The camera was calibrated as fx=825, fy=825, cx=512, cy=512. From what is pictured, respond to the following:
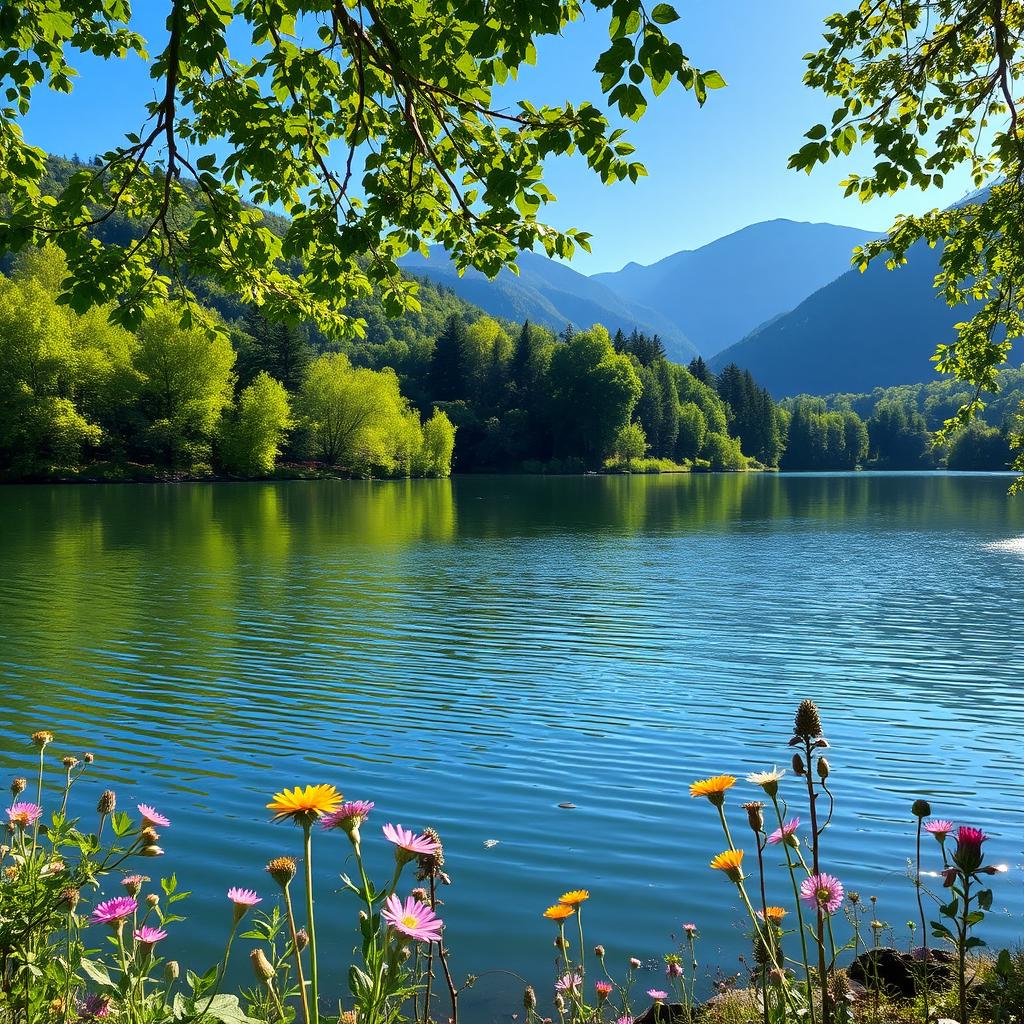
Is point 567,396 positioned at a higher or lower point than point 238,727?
higher

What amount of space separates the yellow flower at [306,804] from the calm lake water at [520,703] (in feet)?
11.8

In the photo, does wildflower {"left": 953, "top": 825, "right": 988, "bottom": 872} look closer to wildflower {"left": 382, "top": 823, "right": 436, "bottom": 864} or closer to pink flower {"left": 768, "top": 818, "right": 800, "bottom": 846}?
pink flower {"left": 768, "top": 818, "right": 800, "bottom": 846}

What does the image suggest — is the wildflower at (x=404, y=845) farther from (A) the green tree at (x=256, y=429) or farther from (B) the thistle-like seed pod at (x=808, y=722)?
(A) the green tree at (x=256, y=429)

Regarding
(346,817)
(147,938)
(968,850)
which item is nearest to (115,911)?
(147,938)

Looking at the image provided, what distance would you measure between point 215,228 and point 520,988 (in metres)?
6.28

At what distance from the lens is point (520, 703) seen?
479 inches

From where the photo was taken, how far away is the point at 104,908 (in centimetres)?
261

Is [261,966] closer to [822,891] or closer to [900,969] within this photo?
[822,891]

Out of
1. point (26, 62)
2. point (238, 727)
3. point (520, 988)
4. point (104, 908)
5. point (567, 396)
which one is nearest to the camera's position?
point (104, 908)

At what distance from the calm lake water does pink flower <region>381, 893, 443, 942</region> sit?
11.3 feet

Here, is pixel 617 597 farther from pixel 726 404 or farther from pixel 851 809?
pixel 726 404

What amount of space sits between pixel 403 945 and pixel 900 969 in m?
3.92

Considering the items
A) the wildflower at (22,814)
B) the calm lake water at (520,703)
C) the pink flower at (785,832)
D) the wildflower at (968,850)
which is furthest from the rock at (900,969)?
the wildflower at (22,814)

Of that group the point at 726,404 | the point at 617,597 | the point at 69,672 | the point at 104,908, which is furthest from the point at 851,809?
the point at 726,404
